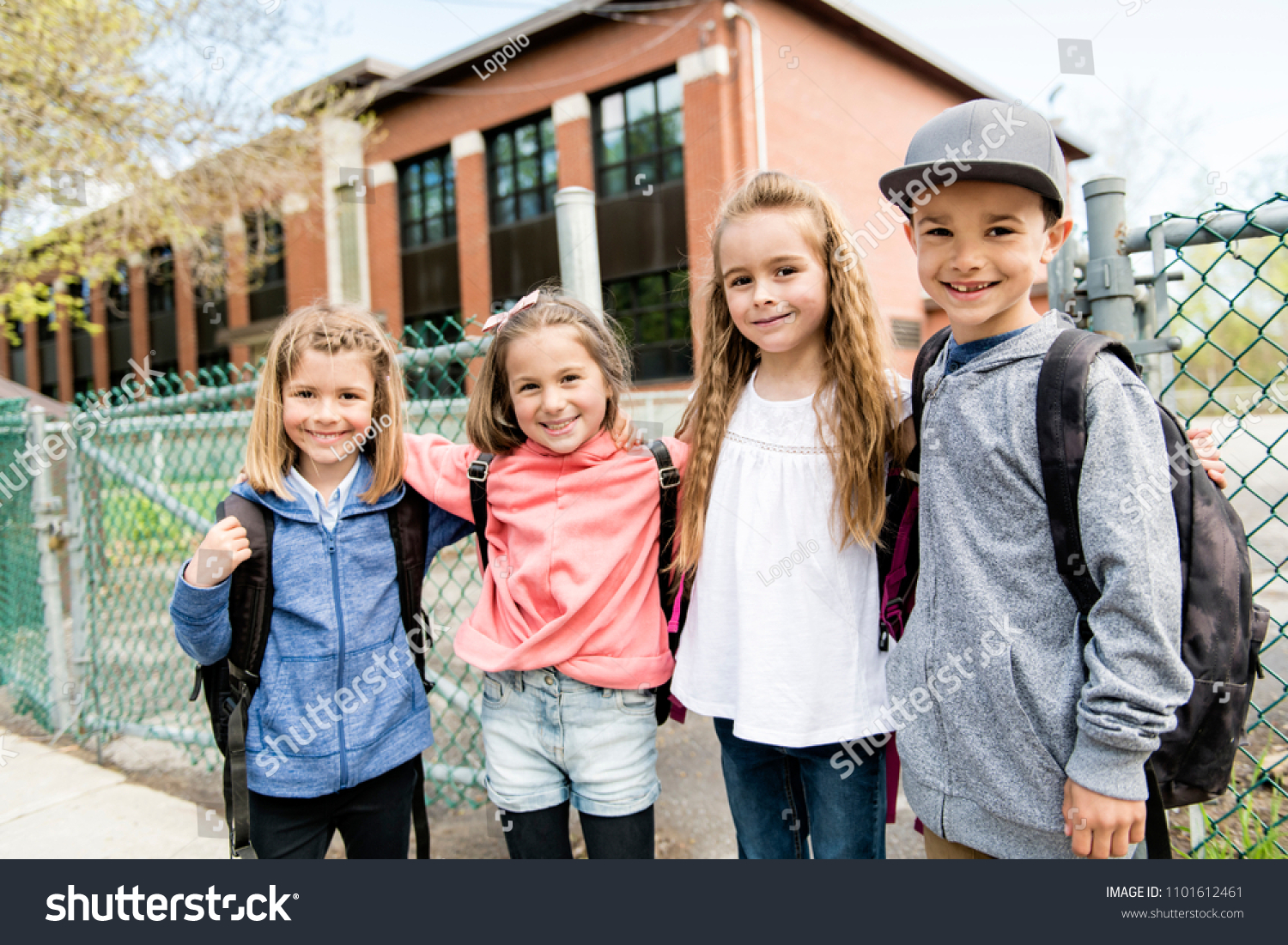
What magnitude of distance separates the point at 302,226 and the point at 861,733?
17.1 meters

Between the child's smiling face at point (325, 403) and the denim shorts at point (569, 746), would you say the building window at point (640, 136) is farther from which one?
the denim shorts at point (569, 746)

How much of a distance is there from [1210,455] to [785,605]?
792 mm

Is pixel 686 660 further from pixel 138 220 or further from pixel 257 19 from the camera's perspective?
pixel 138 220

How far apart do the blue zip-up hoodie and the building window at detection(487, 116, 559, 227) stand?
12637mm

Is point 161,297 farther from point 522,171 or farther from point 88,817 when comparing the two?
point 88,817

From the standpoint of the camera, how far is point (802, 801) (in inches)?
70.7

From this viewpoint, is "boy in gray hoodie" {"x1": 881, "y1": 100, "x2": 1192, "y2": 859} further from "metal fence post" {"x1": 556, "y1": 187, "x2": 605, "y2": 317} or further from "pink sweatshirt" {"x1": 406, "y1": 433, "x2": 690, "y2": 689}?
"metal fence post" {"x1": 556, "y1": 187, "x2": 605, "y2": 317}

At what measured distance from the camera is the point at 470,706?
8.56ft

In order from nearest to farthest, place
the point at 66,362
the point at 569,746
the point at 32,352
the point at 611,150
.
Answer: the point at 569,746, the point at 611,150, the point at 66,362, the point at 32,352

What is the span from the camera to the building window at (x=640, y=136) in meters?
12.4

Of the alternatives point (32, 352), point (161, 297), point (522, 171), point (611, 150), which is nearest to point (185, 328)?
point (161, 297)

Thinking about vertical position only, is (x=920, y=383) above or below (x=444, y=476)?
above

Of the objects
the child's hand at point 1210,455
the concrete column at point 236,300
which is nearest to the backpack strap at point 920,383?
the child's hand at point 1210,455
